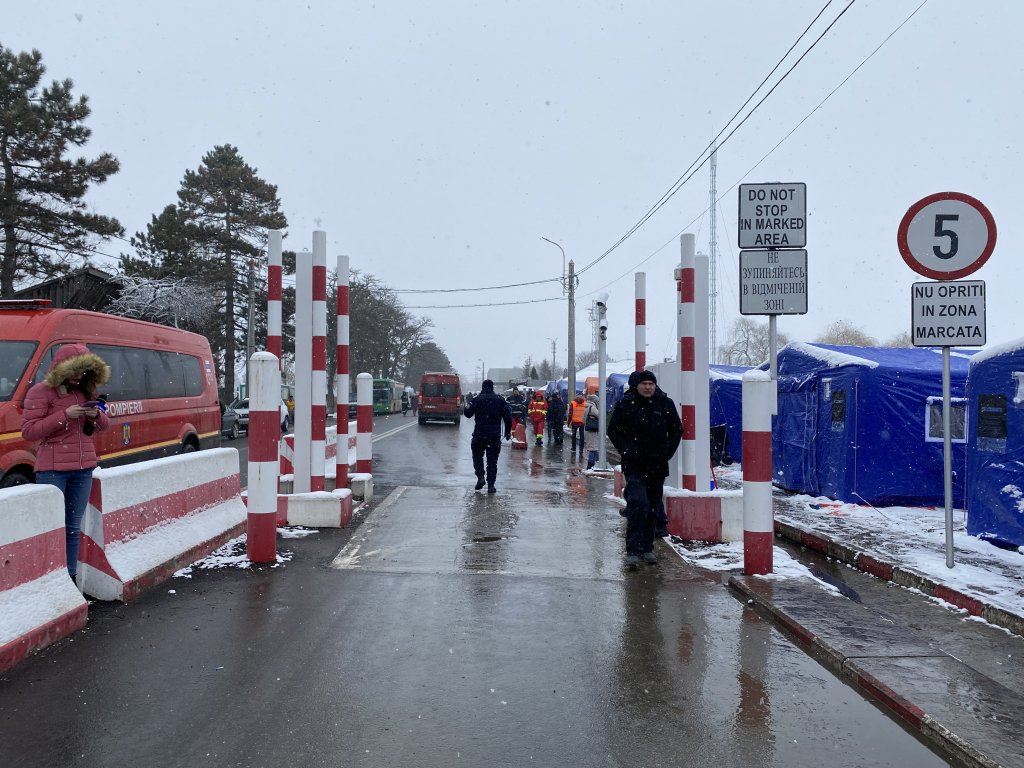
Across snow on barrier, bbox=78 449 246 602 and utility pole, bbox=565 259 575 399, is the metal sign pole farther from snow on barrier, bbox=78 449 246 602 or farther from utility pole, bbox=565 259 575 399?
utility pole, bbox=565 259 575 399

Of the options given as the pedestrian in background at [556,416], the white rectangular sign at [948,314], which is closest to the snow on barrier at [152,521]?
the white rectangular sign at [948,314]

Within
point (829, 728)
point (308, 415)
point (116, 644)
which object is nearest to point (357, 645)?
point (116, 644)

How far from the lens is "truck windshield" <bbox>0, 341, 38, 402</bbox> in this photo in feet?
26.2

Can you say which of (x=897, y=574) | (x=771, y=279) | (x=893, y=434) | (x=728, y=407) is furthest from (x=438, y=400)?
(x=897, y=574)

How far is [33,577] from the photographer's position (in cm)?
439

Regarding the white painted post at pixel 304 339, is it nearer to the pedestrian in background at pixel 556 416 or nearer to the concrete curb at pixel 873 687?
the concrete curb at pixel 873 687

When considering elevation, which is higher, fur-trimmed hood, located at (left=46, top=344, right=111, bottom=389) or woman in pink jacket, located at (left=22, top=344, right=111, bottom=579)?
fur-trimmed hood, located at (left=46, top=344, right=111, bottom=389)

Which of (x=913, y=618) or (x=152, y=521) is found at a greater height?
(x=152, y=521)

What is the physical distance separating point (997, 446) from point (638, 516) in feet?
13.2

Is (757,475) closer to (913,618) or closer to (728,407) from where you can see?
(913,618)

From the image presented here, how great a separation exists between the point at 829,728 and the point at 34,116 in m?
28.5

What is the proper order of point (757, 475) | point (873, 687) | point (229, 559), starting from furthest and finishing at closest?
point (229, 559)
point (757, 475)
point (873, 687)

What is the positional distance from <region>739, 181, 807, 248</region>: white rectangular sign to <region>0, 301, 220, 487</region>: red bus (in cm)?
717

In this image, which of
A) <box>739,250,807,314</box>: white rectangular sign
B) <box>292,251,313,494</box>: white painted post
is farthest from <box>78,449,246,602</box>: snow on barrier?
<box>739,250,807,314</box>: white rectangular sign
